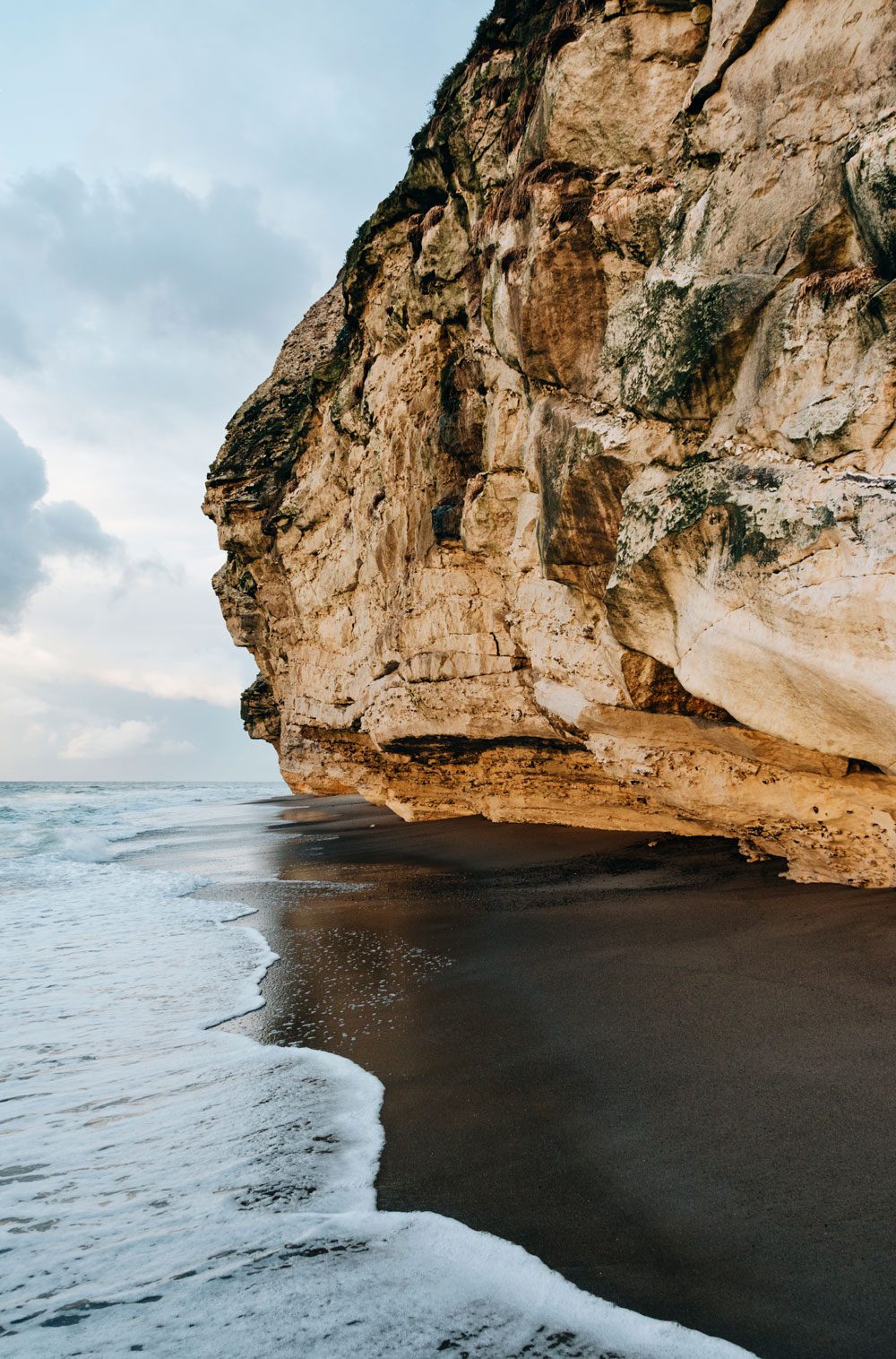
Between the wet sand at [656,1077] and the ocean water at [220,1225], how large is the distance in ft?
0.53

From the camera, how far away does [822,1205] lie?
2.40 m

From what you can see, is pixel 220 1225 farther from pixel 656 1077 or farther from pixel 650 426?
pixel 650 426

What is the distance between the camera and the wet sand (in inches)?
A: 86.5

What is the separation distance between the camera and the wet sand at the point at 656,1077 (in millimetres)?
2197

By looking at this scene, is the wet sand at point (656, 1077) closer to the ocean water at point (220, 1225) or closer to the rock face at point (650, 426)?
the ocean water at point (220, 1225)

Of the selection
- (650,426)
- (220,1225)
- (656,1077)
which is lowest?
(220,1225)

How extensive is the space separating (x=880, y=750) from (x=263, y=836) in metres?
17.3

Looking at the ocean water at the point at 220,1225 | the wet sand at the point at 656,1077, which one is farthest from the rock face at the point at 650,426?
the ocean water at the point at 220,1225

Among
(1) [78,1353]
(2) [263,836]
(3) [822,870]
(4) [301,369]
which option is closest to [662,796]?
(3) [822,870]

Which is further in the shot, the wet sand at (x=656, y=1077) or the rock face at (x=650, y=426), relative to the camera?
the rock face at (x=650, y=426)

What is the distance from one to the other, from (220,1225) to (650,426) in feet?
21.3

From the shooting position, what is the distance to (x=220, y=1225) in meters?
2.67

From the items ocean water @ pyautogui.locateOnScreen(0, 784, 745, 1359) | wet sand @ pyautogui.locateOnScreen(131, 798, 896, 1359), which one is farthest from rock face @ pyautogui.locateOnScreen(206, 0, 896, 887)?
ocean water @ pyautogui.locateOnScreen(0, 784, 745, 1359)

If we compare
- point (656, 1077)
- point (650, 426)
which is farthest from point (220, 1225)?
point (650, 426)
